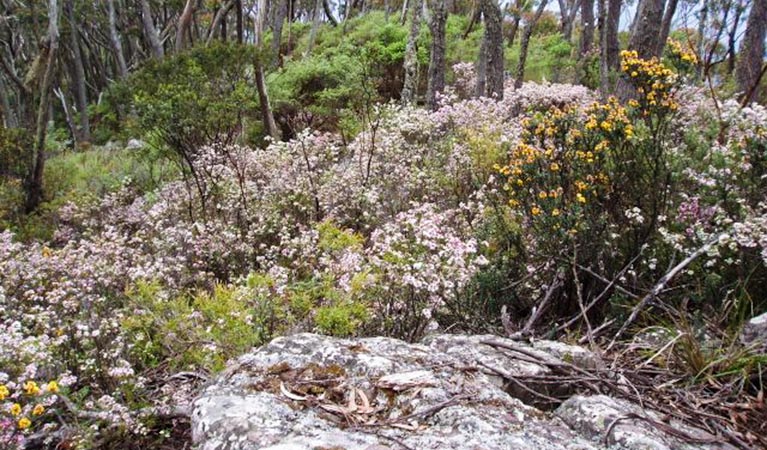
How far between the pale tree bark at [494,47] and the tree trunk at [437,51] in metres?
0.77

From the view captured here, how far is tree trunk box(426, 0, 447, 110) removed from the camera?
394 inches

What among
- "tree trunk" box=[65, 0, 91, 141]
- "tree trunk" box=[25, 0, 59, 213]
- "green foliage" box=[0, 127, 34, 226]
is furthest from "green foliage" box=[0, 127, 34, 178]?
"tree trunk" box=[65, 0, 91, 141]

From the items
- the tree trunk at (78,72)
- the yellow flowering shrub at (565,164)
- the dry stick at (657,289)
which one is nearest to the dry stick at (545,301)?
the yellow flowering shrub at (565,164)

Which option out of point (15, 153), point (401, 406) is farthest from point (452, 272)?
point (15, 153)

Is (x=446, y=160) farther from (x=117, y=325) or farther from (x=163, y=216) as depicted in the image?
(x=117, y=325)

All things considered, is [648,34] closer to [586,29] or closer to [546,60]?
[546,60]

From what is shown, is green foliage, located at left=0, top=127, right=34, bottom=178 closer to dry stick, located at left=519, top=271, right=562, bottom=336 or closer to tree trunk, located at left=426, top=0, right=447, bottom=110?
tree trunk, located at left=426, top=0, right=447, bottom=110

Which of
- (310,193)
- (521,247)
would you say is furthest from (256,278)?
(310,193)

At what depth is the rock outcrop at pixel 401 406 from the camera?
1.78 m

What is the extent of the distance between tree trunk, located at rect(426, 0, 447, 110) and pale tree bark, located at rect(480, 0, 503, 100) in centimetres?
77

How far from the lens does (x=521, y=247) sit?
4285 millimetres

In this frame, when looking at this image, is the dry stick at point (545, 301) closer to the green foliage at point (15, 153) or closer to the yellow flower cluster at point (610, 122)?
the yellow flower cluster at point (610, 122)

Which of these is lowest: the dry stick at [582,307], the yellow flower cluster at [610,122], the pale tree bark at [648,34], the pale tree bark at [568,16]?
the dry stick at [582,307]

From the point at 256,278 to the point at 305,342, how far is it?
5.80ft
